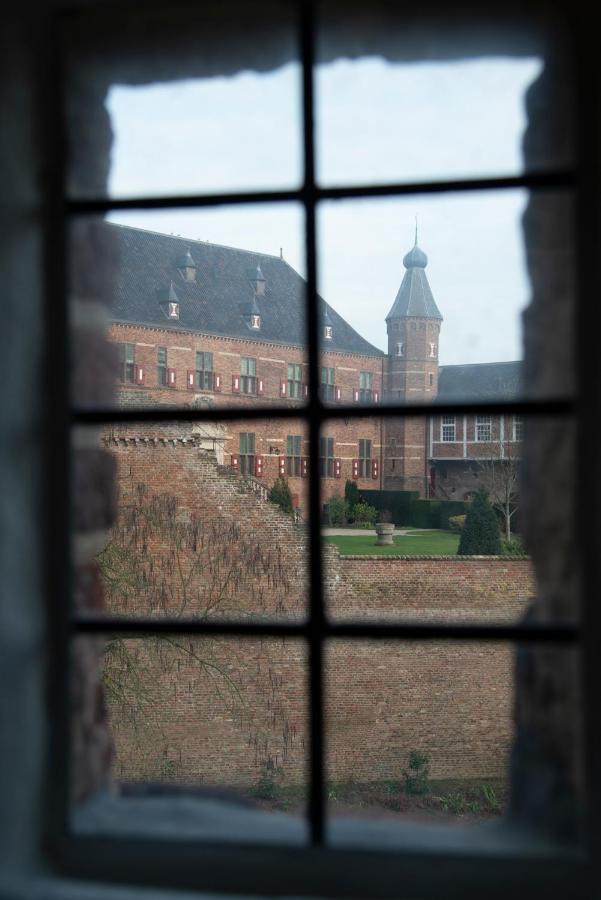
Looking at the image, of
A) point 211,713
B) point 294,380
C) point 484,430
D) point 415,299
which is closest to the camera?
point 211,713

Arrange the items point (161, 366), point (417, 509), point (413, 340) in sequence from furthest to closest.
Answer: point (413, 340)
point (161, 366)
point (417, 509)

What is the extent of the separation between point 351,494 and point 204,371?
4305 millimetres

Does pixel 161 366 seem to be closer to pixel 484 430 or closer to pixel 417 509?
pixel 417 509

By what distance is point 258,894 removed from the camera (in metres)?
0.76

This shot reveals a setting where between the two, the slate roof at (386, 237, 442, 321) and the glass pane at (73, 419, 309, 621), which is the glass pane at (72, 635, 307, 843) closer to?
the glass pane at (73, 419, 309, 621)

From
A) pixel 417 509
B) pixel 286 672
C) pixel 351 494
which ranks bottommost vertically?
pixel 286 672

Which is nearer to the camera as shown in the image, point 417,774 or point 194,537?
point 417,774

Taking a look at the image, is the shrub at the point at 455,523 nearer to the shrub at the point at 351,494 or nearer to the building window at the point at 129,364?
the shrub at the point at 351,494

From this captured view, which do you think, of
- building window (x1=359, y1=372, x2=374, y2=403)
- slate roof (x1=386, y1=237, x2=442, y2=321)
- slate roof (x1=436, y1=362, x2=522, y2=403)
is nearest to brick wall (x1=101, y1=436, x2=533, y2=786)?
slate roof (x1=436, y1=362, x2=522, y2=403)

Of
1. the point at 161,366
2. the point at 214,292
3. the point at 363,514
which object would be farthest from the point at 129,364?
the point at 363,514

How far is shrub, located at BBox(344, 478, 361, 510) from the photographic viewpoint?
20.0 metres

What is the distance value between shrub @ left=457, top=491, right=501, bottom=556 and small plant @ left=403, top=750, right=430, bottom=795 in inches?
133

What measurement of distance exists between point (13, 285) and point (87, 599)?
290mm

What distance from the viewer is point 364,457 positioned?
2208 cm
